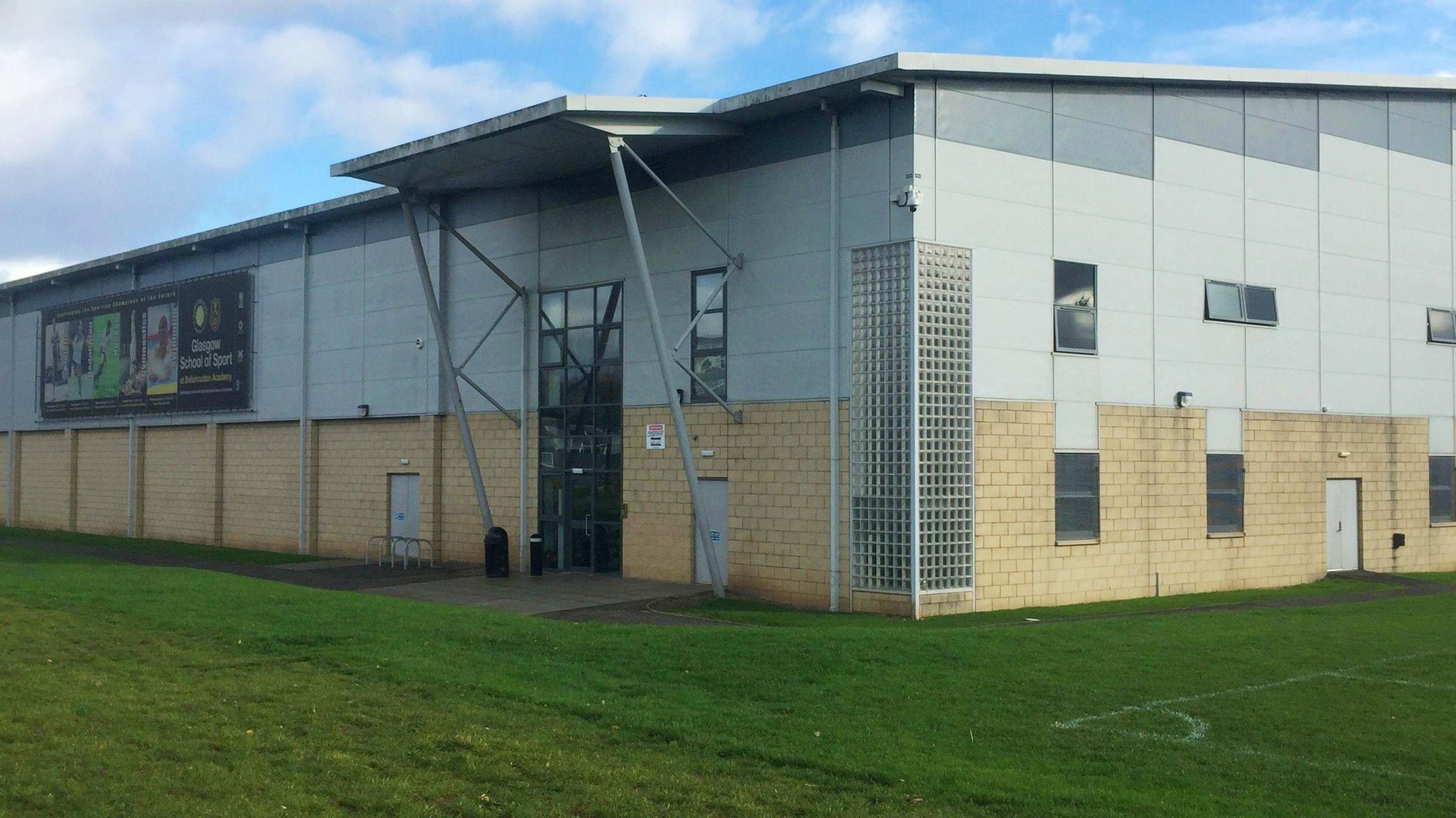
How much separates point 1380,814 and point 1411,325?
866 inches

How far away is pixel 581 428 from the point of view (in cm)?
2448

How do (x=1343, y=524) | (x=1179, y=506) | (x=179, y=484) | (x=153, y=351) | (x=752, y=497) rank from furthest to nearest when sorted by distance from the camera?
(x=153, y=351) < (x=179, y=484) < (x=1343, y=524) < (x=1179, y=506) < (x=752, y=497)

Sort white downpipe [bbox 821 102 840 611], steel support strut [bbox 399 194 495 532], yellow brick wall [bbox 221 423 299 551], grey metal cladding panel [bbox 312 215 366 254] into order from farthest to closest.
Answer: yellow brick wall [bbox 221 423 299 551]
grey metal cladding panel [bbox 312 215 366 254]
steel support strut [bbox 399 194 495 532]
white downpipe [bbox 821 102 840 611]

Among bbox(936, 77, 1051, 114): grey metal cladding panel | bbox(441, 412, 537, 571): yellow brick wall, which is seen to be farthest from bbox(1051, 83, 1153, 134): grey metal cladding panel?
bbox(441, 412, 537, 571): yellow brick wall

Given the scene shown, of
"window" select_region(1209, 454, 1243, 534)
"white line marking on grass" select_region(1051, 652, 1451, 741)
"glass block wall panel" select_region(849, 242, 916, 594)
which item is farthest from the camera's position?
"window" select_region(1209, 454, 1243, 534)

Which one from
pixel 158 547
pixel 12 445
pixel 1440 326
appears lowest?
pixel 158 547

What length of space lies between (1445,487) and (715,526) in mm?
16936

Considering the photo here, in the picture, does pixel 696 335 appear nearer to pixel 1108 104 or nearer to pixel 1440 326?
pixel 1108 104

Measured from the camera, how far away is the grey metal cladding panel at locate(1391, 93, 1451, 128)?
2603 cm

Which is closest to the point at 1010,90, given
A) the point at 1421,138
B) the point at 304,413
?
the point at 1421,138

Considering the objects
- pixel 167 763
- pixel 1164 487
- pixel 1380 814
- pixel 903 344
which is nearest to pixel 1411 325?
pixel 1164 487

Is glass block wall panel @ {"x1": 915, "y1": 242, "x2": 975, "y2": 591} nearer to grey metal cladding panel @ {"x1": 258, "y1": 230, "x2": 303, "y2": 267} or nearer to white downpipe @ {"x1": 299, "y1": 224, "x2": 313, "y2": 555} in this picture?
white downpipe @ {"x1": 299, "y1": 224, "x2": 313, "y2": 555}

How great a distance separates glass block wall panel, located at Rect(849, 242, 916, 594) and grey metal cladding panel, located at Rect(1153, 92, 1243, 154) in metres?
6.47

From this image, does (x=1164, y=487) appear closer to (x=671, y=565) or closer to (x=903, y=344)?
(x=903, y=344)
